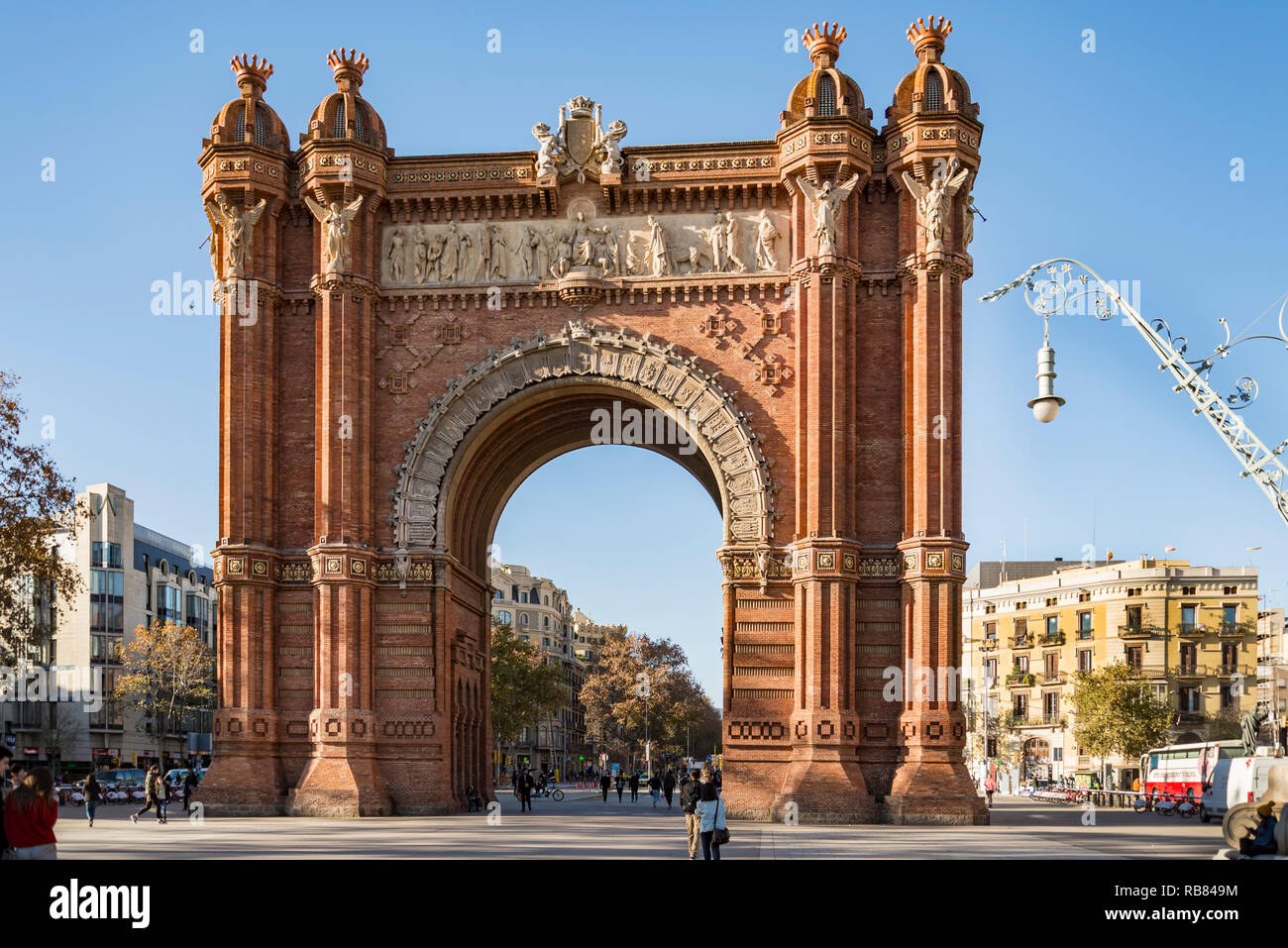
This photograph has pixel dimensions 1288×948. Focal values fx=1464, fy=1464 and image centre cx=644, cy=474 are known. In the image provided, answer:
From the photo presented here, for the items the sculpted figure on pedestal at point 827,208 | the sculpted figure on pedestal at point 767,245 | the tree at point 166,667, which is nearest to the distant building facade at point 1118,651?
the tree at point 166,667

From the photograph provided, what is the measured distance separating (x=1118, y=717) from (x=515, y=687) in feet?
107

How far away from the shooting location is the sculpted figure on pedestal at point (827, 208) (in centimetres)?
3672

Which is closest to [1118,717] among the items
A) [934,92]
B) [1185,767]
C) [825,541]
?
[1185,767]

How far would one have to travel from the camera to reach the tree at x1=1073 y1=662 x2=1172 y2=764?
74.9 m

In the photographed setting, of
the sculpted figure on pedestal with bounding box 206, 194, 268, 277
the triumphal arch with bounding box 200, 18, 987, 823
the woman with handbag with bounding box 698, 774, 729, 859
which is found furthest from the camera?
the sculpted figure on pedestal with bounding box 206, 194, 268, 277

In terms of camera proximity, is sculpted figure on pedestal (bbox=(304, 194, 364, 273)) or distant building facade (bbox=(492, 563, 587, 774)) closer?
sculpted figure on pedestal (bbox=(304, 194, 364, 273))

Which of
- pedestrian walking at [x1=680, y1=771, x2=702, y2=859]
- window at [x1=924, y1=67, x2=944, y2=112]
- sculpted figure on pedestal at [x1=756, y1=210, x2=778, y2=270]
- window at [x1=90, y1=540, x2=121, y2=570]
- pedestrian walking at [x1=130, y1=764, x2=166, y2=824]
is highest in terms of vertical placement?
window at [x1=924, y1=67, x2=944, y2=112]

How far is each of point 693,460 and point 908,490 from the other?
754 centimetres

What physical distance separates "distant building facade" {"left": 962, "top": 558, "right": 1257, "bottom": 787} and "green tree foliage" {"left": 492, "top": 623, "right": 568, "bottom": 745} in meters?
26.4

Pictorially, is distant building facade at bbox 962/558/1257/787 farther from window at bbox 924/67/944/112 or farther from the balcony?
window at bbox 924/67/944/112

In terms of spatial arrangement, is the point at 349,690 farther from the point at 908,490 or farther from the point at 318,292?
the point at 908,490

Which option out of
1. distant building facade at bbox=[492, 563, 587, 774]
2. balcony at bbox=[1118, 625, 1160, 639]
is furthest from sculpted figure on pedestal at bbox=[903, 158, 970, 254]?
distant building facade at bbox=[492, 563, 587, 774]

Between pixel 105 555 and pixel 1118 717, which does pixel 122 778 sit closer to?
pixel 105 555
